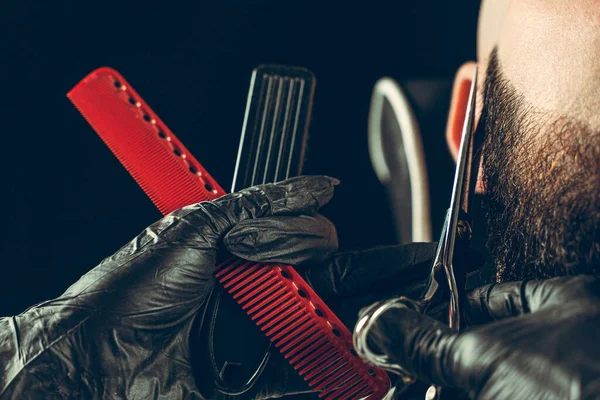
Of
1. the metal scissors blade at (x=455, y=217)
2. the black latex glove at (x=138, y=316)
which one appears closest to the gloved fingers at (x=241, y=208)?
the black latex glove at (x=138, y=316)

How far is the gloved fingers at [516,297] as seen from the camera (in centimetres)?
69

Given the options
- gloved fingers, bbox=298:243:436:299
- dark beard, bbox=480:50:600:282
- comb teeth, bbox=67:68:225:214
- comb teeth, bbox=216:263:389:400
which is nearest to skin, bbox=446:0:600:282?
dark beard, bbox=480:50:600:282

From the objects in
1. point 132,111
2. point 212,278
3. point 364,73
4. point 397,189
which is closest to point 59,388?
point 212,278

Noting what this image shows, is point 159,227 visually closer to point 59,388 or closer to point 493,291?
point 59,388

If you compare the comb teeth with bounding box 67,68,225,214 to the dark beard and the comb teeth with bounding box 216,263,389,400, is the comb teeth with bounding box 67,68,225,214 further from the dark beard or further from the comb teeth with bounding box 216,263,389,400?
the dark beard

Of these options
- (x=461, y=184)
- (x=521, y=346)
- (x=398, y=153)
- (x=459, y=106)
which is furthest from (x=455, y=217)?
(x=398, y=153)

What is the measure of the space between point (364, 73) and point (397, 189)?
31 cm

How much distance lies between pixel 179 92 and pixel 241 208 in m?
0.54

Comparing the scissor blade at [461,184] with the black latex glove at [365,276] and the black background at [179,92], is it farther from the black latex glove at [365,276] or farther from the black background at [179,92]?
the black background at [179,92]

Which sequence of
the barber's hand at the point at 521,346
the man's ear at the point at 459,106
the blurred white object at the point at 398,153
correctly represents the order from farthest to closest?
the blurred white object at the point at 398,153, the man's ear at the point at 459,106, the barber's hand at the point at 521,346

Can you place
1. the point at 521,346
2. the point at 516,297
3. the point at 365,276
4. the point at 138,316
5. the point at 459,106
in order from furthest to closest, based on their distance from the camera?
the point at 459,106 → the point at 365,276 → the point at 138,316 → the point at 516,297 → the point at 521,346

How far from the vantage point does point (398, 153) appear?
4.72 ft

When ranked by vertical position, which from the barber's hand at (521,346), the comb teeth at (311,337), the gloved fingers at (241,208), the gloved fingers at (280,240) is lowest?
the comb teeth at (311,337)

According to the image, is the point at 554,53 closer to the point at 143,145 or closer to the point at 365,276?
the point at 365,276
